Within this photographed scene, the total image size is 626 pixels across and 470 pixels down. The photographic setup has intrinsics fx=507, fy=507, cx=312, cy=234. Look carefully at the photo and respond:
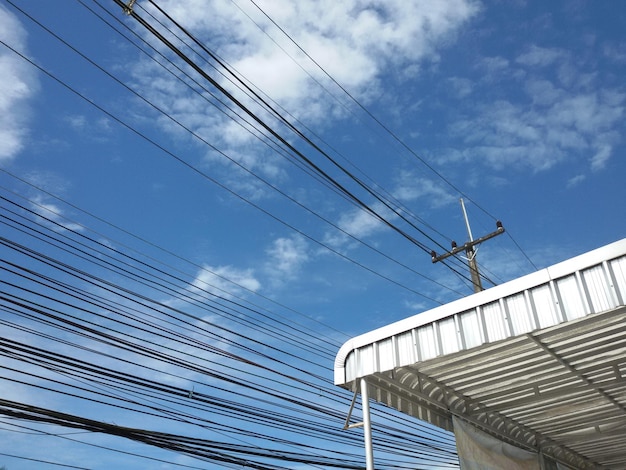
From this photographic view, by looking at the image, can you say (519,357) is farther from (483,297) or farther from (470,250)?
(470,250)

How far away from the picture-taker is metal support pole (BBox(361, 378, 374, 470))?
6824 millimetres

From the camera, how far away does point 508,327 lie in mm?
6352

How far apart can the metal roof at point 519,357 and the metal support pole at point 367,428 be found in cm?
19

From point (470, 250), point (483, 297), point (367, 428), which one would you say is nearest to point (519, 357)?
point (483, 297)

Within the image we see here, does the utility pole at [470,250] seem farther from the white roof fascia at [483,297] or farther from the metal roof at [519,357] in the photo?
the white roof fascia at [483,297]

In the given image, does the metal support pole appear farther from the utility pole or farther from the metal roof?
the utility pole

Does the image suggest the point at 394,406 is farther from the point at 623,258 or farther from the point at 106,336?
the point at 106,336

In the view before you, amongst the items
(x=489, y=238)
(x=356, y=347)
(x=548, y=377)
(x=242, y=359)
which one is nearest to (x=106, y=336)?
(x=242, y=359)

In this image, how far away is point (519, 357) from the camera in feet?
24.7

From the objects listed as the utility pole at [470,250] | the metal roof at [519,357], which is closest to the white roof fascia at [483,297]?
the metal roof at [519,357]

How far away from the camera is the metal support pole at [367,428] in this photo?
6.82 metres

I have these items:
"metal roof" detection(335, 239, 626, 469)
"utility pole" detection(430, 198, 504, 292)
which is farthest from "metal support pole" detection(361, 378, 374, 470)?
"utility pole" detection(430, 198, 504, 292)

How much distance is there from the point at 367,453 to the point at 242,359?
19.5ft

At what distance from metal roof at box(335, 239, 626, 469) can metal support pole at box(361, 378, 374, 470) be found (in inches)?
7.5
